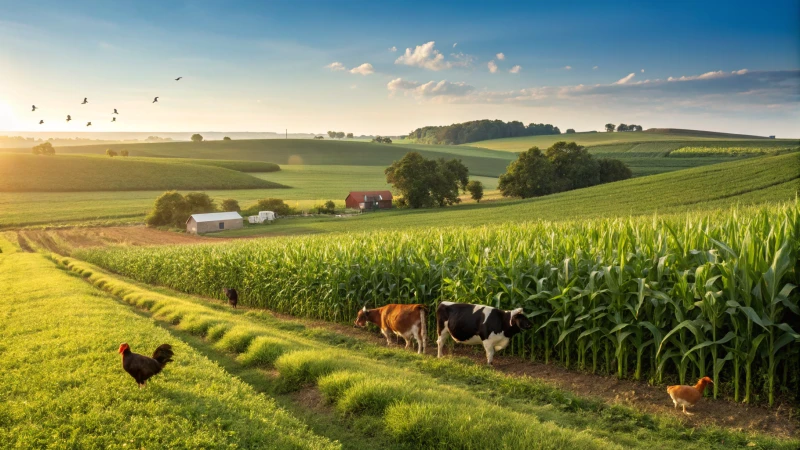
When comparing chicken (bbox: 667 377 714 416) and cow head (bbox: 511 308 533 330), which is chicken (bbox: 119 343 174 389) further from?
chicken (bbox: 667 377 714 416)

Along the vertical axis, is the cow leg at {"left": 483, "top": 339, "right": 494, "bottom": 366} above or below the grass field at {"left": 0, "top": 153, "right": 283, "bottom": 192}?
below

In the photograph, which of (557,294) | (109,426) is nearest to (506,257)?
(557,294)

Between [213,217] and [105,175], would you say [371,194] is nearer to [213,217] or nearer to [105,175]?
[213,217]

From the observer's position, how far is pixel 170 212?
75.2 meters

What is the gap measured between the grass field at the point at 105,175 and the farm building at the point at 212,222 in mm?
42652

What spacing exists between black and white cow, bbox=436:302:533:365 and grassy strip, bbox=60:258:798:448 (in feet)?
2.06

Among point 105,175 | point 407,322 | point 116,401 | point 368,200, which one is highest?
point 105,175

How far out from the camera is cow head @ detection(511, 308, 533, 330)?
1023cm

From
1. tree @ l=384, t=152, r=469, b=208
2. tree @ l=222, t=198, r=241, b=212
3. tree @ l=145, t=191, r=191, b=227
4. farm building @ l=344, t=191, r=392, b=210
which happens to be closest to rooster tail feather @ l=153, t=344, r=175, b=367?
tree @ l=384, t=152, r=469, b=208

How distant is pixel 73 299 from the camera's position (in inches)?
631

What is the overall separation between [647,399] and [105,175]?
408ft

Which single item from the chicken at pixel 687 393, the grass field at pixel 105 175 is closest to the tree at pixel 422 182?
the grass field at pixel 105 175

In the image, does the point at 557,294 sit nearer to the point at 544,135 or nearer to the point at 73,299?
the point at 73,299

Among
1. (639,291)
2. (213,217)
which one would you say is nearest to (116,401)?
(639,291)
